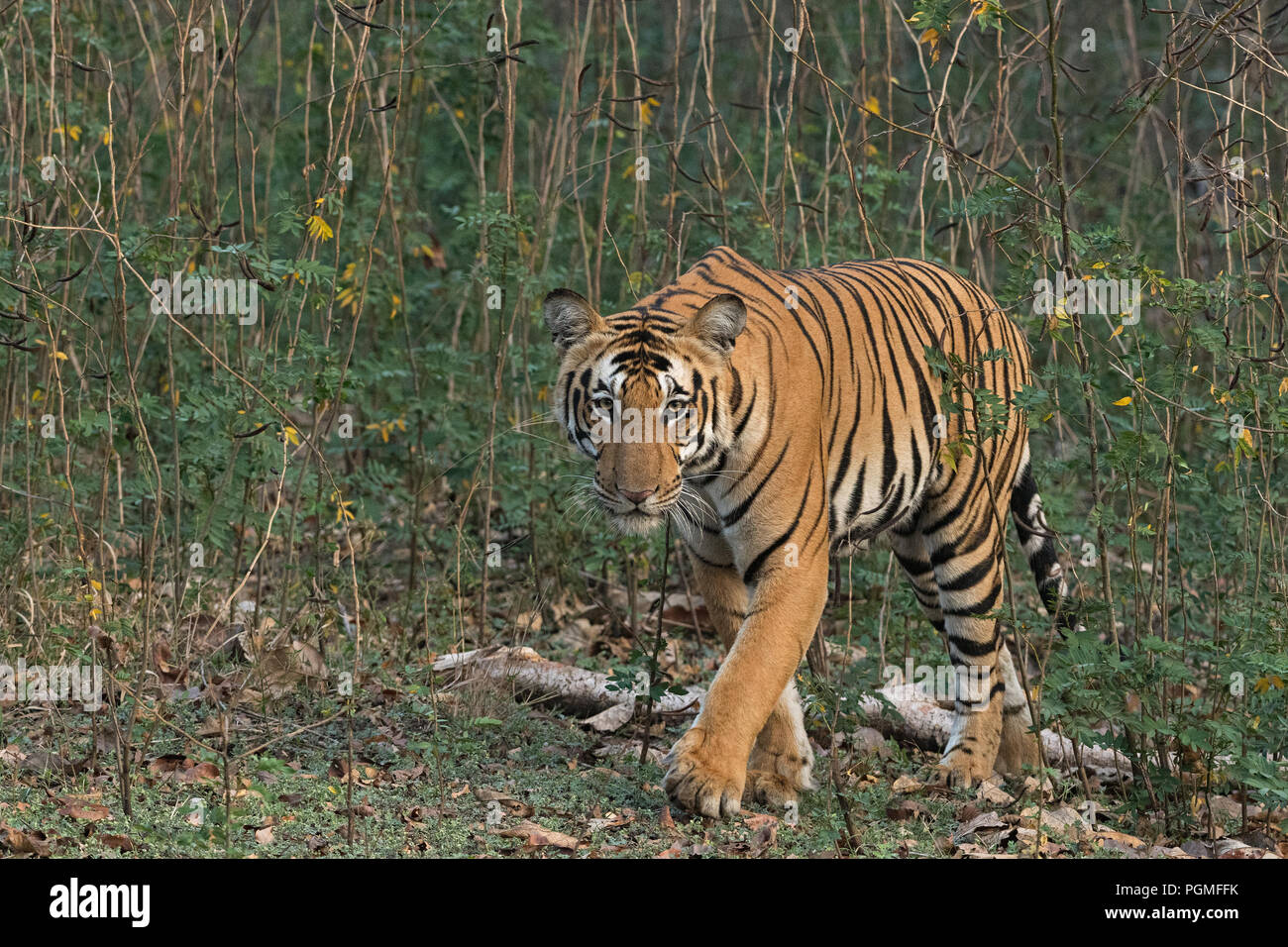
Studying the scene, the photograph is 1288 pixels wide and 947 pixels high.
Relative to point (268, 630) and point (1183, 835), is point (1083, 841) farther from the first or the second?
point (268, 630)

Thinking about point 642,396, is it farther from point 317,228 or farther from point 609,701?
point 609,701

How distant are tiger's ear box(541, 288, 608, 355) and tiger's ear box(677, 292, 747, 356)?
0.25 m

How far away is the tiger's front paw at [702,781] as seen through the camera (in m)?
3.71

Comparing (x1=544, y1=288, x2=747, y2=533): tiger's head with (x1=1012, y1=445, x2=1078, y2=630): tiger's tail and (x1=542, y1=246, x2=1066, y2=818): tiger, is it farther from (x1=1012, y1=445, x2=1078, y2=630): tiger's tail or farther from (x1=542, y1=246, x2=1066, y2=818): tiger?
(x1=1012, y1=445, x2=1078, y2=630): tiger's tail

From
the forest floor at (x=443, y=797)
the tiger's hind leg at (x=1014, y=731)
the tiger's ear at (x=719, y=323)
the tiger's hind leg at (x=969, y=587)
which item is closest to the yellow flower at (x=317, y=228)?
the tiger's ear at (x=719, y=323)

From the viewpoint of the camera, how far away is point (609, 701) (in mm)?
4801

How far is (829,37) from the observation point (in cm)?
919

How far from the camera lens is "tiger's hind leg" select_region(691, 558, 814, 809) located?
4.08 metres

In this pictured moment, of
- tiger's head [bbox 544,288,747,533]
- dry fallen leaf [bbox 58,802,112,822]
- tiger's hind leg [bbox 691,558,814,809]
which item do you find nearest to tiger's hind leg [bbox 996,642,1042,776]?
tiger's hind leg [bbox 691,558,814,809]

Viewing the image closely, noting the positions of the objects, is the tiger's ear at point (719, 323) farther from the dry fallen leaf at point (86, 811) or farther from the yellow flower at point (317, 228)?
the dry fallen leaf at point (86, 811)

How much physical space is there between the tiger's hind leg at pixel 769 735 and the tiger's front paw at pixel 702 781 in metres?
0.27

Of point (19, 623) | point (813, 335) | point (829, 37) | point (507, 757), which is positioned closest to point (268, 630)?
point (19, 623)

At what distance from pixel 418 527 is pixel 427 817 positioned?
2085mm

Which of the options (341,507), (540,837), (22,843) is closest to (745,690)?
(540,837)
